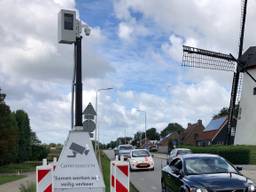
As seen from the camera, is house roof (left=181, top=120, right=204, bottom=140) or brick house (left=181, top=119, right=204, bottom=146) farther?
house roof (left=181, top=120, right=204, bottom=140)

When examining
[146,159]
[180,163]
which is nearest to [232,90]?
[146,159]

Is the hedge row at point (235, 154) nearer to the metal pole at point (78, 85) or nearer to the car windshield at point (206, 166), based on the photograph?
the car windshield at point (206, 166)

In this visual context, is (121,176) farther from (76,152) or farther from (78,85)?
(78,85)

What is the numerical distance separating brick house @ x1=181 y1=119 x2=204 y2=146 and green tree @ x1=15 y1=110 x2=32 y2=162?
6069 cm

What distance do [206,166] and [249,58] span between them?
149 ft

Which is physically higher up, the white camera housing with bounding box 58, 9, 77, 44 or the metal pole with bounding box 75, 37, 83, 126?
the white camera housing with bounding box 58, 9, 77, 44

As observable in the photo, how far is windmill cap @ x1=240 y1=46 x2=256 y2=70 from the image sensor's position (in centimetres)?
5822

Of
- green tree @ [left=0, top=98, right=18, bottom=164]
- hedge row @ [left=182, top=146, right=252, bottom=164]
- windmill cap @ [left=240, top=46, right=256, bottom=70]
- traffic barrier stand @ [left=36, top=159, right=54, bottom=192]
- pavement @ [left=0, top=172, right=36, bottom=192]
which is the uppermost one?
windmill cap @ [left=240, top=46, right=256, bottom=70]

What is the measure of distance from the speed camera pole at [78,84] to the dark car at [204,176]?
10.5 feet

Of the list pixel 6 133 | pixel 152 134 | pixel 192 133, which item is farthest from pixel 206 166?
pixel 152 134

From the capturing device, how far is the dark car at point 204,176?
13445 mm

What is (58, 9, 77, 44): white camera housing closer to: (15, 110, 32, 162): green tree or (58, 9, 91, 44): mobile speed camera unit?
(58, 9, 91, 44): mobile speed camera unit

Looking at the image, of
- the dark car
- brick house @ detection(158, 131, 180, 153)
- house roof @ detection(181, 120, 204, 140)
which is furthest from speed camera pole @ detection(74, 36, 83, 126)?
house roof @ detection(181, 120, 204, 140)

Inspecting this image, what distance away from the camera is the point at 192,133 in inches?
4956
